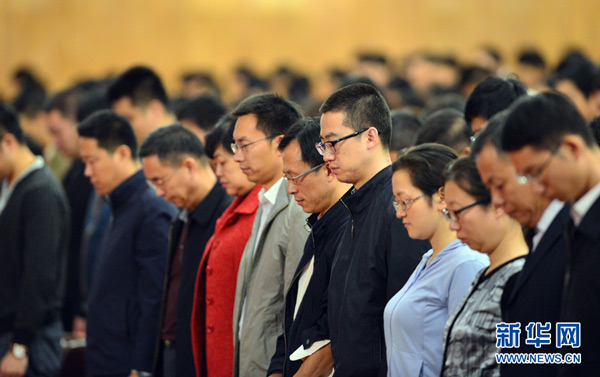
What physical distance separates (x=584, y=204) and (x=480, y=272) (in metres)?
0.51

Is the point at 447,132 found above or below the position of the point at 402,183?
below

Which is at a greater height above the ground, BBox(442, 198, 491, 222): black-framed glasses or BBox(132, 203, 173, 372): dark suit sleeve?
BBox(442, 198, 491, 222): black-framed glasses

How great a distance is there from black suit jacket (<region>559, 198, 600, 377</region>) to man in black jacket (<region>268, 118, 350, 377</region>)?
120cm

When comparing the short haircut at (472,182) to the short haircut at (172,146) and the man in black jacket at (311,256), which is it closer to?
the man in black jacket at (311,256)

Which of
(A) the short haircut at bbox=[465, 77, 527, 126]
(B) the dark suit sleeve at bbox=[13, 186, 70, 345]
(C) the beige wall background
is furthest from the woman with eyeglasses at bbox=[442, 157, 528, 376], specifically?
(C) the beige wall background

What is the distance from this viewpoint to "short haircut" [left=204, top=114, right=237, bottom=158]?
402 centimetres

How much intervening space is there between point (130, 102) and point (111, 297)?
2.04 metres

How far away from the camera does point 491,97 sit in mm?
3768

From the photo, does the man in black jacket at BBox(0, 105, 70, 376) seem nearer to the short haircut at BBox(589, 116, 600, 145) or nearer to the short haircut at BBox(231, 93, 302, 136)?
the short haircut at BBox(231, 93, 302, 136)

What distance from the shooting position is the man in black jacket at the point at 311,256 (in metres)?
3.28

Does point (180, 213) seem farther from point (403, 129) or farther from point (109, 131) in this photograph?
point (403, 129)

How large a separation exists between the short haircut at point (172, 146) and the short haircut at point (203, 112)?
1.26 meters

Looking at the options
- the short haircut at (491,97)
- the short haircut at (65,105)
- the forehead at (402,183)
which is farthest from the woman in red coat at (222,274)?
the short haircut at (65,105)

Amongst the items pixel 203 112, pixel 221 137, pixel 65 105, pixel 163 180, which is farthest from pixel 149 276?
pixel 65 105
